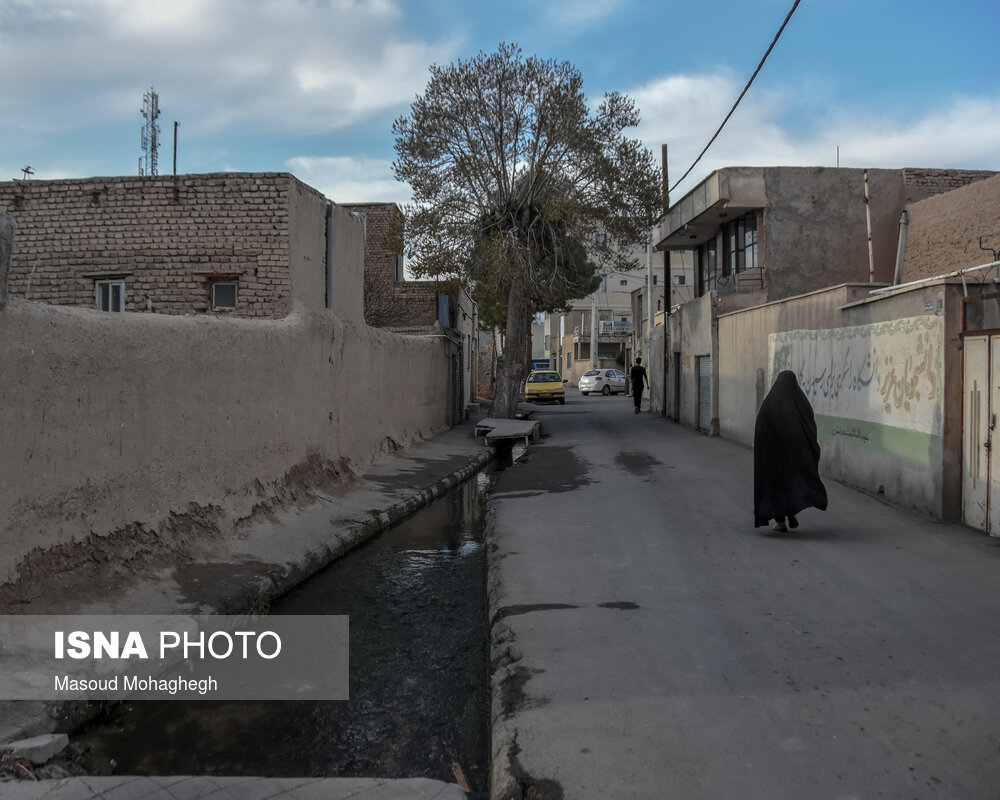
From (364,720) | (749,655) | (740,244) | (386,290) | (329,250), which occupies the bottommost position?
(364,720)

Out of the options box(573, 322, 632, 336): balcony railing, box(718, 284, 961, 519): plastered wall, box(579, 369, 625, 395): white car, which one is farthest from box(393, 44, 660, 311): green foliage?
box(573, 322, 632, 336): balcony railing

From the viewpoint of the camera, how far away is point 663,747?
358 cm

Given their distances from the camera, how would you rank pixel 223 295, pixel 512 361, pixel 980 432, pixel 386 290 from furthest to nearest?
pixel 386 290 < pixel 512 361 < pixel 223 295 < pixel 980 432

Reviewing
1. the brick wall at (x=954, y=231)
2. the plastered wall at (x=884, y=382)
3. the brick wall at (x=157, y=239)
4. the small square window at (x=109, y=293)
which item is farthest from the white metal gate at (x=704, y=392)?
the small square window at (x=109, y=293)

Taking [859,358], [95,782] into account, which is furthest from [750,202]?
[95,782]

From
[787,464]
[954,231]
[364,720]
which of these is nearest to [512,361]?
[954,231]

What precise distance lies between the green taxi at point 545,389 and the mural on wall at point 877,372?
23.6 metres

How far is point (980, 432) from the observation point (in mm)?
8031

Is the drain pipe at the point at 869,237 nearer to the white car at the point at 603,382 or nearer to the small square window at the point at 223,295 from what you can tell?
the small square window at the point at 223,295

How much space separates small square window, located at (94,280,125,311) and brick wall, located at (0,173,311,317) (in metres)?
0.07

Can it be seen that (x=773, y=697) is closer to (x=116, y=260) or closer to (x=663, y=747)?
(x=663, y=747)

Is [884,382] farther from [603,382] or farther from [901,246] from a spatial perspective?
[603,382]

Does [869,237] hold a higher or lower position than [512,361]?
higher

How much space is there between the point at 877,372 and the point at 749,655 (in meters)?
6.82
